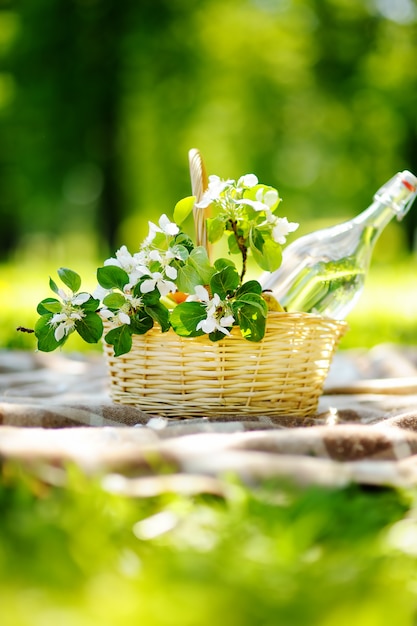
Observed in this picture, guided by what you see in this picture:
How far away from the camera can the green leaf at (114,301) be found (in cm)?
139

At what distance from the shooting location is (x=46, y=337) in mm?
1424

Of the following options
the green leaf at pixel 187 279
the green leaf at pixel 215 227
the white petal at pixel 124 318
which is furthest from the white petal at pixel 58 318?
the green leaf at pixel 215 227

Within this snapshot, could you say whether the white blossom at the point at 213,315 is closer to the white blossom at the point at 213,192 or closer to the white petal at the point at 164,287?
the white petal at the point at 164,287

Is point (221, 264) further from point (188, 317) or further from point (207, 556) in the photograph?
point (207, 556)

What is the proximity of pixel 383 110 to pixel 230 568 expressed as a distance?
420 inches

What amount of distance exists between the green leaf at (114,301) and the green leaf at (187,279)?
11cm

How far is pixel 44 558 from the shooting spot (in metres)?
0.77

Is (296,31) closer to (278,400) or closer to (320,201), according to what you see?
(320,201)

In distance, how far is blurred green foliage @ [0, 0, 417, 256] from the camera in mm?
9555

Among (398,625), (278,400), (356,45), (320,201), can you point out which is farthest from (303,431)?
(320,201)

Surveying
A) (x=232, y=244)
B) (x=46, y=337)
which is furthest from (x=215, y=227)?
(x=46, y=337)

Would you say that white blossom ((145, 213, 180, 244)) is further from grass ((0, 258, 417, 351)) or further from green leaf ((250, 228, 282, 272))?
grass ((0, 258, 417, 351))

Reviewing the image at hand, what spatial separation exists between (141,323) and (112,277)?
104 millimetres

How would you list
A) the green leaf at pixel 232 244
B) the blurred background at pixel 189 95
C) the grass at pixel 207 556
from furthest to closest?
the blurred background at pixel 189 95 < the green leaf at pixel 232 244 < the grass at pixel 207 556
